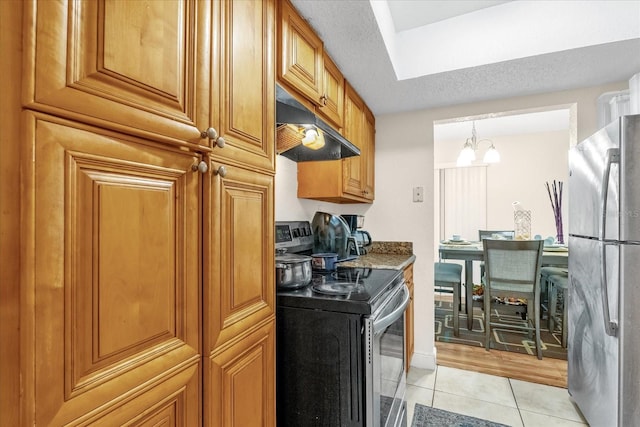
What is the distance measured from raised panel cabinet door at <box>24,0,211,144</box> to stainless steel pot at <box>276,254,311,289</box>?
68cm

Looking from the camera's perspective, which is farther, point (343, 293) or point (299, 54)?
point (299, 54)

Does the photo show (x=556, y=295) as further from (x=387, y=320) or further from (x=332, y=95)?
(x=332, y=95)

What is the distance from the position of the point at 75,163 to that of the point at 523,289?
3.24m

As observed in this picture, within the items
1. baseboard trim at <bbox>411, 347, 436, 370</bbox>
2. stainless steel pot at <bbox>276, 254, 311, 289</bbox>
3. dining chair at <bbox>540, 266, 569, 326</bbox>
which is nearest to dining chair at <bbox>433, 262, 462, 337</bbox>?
baseboard trim at <bbox>411, 347, 436, 370</bbox>

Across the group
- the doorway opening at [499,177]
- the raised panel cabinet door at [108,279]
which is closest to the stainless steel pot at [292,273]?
the raised panel cabinet door at [108,279]

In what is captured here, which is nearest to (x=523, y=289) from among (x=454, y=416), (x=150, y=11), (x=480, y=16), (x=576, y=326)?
(x=576, y=326)

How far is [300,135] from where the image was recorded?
1572 mm

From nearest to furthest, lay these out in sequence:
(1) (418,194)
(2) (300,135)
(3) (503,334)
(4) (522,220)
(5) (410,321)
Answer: (2) (300,135)
(5) (410,321)
(1) (418,194)
(3) (503,334)
(4) (522,220)

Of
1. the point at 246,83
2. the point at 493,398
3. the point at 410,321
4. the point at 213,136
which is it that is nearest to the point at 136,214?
the point at 213,136

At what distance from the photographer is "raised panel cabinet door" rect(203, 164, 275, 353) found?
772 mm

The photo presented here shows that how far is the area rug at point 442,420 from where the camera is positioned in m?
1.74

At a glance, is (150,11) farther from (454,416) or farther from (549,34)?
(454,416)

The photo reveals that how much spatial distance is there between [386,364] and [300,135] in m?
1.16

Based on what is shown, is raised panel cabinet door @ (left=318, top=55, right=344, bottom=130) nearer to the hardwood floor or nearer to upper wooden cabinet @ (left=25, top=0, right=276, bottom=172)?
upper wooden cabinet @ (left=25, top=0, right=276, bottom=172)
